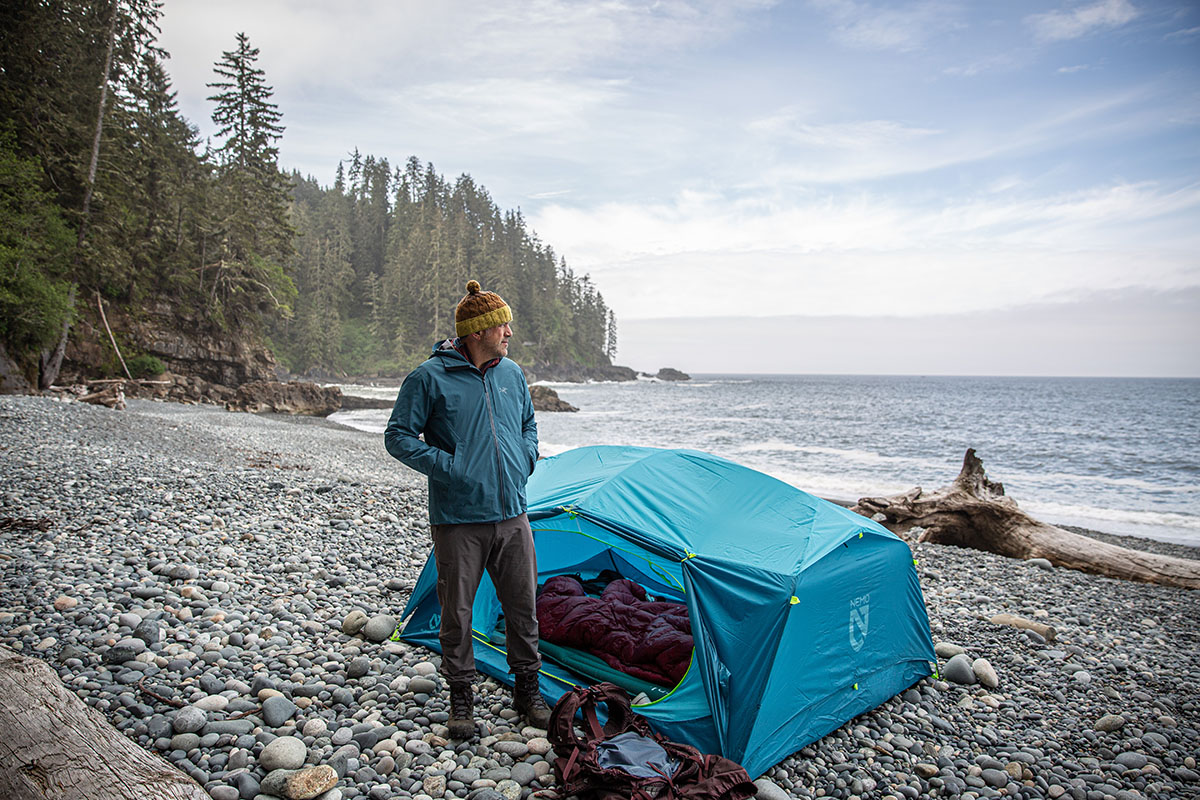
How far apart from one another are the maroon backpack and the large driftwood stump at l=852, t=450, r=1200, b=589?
8278mm

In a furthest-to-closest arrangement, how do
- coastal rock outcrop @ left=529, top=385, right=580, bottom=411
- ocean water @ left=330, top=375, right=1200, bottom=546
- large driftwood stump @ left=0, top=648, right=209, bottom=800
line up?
1. coastal rock outcrop @ left=529, top=385, right=580, bottom=411
2. ocean water @ left=330, top=375, right=1200, bottom=546
3. large driftwood stump @ left=0, top=648, right=209, bottom=800

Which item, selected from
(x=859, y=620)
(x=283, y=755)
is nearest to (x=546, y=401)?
(x=859, y=620)

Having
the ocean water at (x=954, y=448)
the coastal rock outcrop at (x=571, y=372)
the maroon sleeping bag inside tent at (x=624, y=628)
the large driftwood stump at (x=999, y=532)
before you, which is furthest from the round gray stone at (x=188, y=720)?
the coastal rock outcrop at (x=571, y=372)

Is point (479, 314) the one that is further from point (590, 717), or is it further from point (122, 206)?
point (122, 206)

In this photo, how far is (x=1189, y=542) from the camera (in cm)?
1356

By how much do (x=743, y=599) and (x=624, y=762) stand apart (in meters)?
1.15

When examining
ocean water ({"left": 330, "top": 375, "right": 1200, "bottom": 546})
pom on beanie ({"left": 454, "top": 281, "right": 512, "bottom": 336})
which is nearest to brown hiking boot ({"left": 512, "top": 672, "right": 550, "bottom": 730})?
pom on beanie ({"left": 454, "top": 281, "right": 512, "bottom": 336})

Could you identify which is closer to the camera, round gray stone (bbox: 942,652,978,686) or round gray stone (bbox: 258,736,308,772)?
round gray stone (bbox: 258,736,308,772)

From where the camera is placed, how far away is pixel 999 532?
986cm

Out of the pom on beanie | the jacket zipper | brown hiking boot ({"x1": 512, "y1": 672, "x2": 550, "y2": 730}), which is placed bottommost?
brown hiking boot ({"x1": 512, "y1": 672, "x2": 550, "y2": 730})

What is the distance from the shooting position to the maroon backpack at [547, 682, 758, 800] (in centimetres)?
309

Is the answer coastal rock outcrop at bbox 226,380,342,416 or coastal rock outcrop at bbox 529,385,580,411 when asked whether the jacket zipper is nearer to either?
coastal rock outcrop at bbox 226,380,342,416

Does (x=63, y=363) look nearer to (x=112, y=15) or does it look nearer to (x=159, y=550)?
(x=112, y=15)

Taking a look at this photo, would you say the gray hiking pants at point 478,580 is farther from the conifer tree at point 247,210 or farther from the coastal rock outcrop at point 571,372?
the coastal rock outcrop at point 571,372
